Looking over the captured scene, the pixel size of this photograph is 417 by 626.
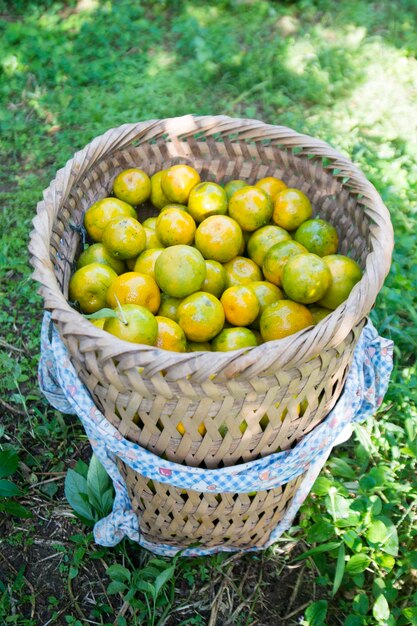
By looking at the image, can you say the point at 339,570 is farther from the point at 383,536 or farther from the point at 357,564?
Result: the point at 383,536

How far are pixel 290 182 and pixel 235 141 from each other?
305 millimetres

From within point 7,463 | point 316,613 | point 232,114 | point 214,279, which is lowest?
point 316,613

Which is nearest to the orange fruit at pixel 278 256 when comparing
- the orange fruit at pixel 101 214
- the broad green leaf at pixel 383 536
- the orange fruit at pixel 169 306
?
the orange fruit at pixel 169 306

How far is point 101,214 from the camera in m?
2.17

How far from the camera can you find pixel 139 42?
5086mm

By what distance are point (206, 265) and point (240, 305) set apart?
0.25 meters

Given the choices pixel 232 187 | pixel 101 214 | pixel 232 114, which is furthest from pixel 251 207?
pixel 232 114

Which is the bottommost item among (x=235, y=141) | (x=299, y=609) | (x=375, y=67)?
(x=299, y=609)

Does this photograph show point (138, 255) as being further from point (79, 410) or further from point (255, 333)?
point (79, 410)

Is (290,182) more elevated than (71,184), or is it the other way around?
(71,184)

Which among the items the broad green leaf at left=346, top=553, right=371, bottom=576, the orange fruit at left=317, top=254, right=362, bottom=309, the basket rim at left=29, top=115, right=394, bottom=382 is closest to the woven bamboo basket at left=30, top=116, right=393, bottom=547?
the basket rim at left=29, top=115, right=394, bottom=382

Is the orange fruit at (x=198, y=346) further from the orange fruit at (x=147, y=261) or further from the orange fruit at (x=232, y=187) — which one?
the orange fruit at (x=232, y=187)

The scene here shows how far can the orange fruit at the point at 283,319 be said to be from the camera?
1.82m

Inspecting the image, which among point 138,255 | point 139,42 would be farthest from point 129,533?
point 139,42
